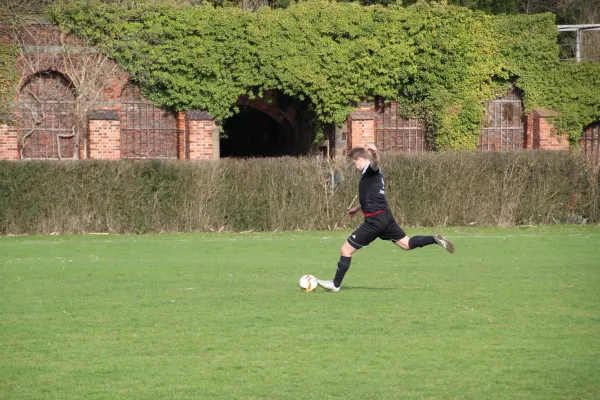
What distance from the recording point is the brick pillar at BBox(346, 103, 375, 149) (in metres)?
36.7

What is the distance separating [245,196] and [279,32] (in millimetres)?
11043

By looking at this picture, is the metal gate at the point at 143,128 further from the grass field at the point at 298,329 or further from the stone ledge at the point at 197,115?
the grass field at the point at 298,329

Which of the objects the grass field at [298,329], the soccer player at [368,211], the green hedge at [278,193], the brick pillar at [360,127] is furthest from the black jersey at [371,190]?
the brick pillar at [360,127]

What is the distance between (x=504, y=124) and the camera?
126ft

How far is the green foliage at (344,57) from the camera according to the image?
34.5 meters

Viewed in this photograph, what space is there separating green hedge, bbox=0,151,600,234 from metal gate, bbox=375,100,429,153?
10142mm

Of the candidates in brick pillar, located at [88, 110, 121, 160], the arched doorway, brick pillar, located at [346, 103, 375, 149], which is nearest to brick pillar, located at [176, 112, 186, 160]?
brick pillar, located at [88, 110, 121, 160]

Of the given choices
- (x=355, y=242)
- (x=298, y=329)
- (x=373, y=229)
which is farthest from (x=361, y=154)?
(x=298, y=329)

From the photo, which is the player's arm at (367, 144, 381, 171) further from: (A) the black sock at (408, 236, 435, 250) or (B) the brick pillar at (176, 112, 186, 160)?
(B) the brick pillar at (176, 112, 186, 160)

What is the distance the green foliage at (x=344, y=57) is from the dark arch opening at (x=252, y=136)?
5511mm

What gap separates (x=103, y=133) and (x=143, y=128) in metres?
1.71

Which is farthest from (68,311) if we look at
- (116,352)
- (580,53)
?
(580,53)

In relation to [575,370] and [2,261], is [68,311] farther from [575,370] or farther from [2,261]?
[2,261]

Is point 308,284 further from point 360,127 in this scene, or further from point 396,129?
point 396,129
